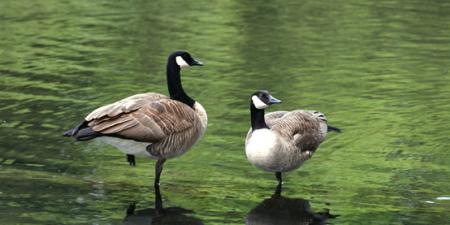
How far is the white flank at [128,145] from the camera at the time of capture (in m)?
10.6

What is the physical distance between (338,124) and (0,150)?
4.75m

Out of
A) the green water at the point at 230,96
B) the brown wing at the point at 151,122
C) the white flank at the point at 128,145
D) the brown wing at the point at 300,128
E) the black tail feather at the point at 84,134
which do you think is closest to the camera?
the black tail feather at the point at 84,134

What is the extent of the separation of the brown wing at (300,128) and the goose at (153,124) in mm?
925

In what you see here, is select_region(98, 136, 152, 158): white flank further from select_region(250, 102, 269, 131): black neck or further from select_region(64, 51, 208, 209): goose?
select_region(250, 102, 269, 131): black neck

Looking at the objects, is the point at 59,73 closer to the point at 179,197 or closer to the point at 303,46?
the point at 303,46

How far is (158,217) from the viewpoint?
10180mm

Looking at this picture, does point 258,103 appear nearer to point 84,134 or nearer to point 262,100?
point 262,100

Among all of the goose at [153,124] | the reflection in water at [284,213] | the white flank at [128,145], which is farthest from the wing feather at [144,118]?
the reflection in water at [284,213]

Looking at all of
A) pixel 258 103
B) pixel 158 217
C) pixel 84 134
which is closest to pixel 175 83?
pixel 258 103

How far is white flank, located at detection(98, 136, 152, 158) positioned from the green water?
480mm

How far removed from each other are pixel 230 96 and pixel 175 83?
4.21 meters

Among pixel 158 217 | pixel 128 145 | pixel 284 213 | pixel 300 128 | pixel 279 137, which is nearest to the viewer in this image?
pixel 158 217

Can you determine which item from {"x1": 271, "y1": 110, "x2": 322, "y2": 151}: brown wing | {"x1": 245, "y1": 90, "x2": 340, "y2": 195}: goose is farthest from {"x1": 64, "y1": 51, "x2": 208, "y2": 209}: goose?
{"x1": 271, "y1": 110, "x2": 322, "y2": 151}: brown wing

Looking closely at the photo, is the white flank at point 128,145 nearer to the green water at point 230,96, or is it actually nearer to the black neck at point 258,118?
the green water at point 230,96
